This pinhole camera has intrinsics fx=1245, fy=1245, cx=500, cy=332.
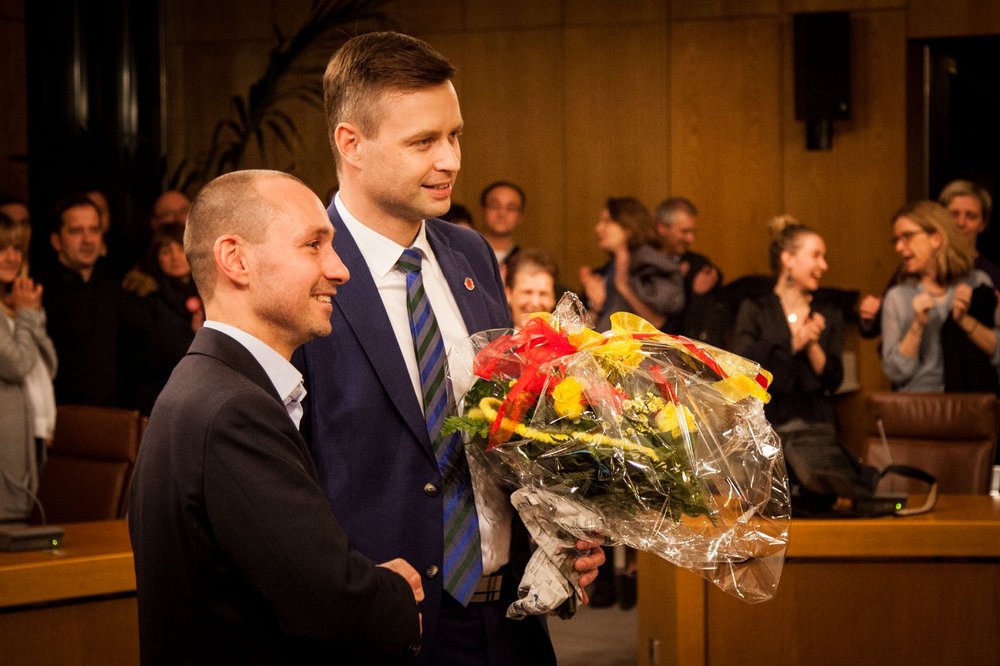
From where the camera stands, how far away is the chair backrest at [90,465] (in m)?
3.63

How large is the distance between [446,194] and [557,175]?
243 inches

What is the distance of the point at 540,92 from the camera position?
26.4ft

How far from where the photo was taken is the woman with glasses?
5.13 metres

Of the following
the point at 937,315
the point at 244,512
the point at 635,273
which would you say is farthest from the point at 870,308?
the point at 244,512

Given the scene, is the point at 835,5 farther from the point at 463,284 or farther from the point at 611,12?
the point at 463,284

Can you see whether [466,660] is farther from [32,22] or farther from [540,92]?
[540,92]

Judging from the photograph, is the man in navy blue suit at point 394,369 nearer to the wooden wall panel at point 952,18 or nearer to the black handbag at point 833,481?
the black handbag at point 833,481

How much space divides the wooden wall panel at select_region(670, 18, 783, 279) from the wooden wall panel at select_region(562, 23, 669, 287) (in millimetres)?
109

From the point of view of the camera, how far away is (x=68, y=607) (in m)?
2.63

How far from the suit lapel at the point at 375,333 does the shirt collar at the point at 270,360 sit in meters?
0.19

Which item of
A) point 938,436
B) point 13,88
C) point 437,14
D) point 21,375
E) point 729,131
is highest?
point 437,14

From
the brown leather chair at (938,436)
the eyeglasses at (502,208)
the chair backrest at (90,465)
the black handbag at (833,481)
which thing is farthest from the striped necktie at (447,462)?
the eyeglasses at (502,208)

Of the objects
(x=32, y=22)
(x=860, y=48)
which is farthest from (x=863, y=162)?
(x=32, y=22)

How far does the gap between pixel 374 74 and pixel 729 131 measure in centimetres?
614
